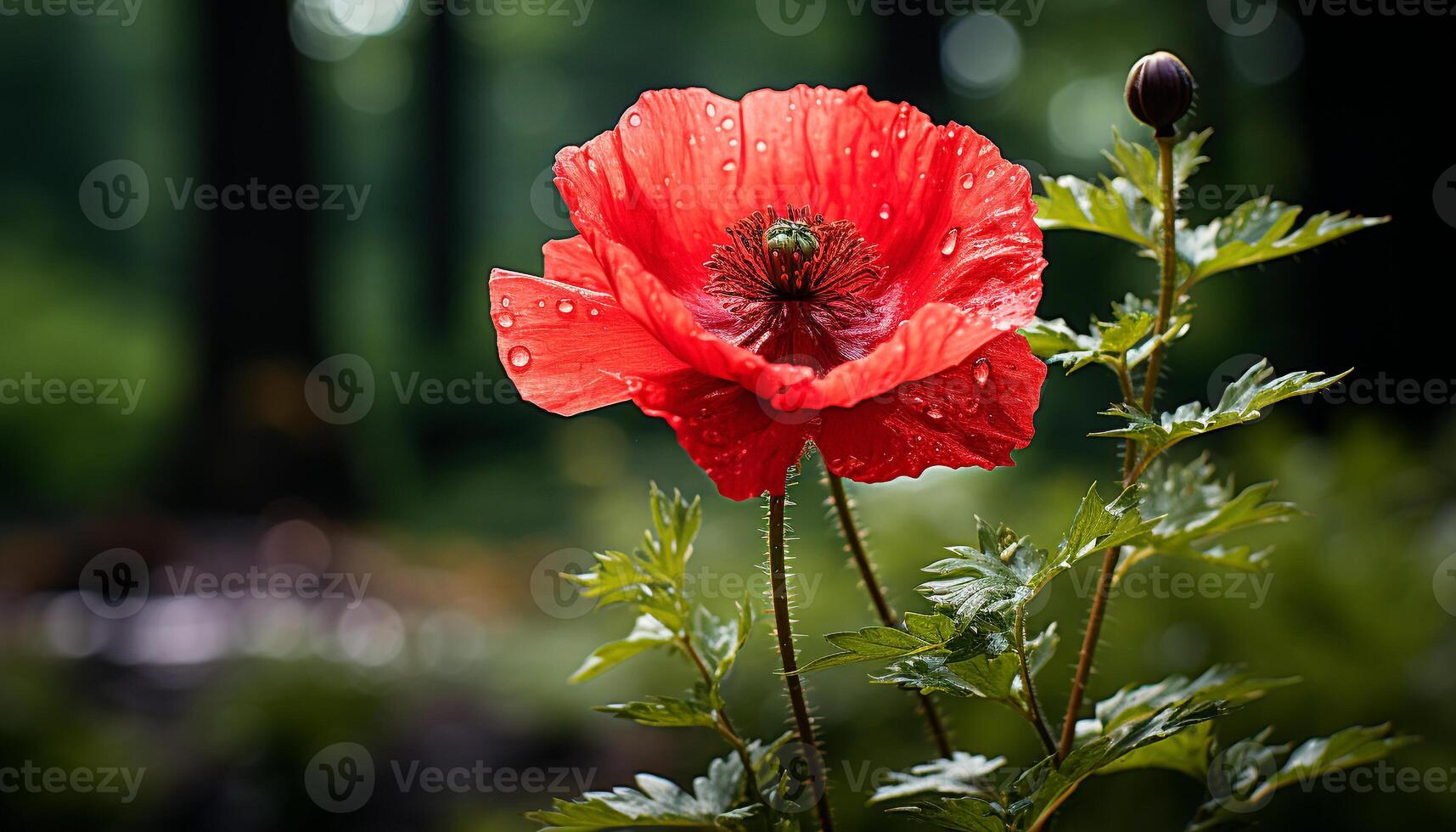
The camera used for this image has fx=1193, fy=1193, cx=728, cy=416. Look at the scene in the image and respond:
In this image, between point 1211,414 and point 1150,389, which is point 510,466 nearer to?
point 1150,389

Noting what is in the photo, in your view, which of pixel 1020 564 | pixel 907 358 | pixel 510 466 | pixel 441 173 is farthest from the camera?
pixel 441 173

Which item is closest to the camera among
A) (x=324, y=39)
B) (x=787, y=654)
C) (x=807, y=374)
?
(x=807, y=374)

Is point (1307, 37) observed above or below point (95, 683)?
above

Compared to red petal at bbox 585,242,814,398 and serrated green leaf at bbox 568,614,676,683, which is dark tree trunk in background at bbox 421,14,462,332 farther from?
red petal at bbox 585,242,814,398

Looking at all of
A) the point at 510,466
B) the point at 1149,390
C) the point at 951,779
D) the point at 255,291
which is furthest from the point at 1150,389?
the point at 510,466

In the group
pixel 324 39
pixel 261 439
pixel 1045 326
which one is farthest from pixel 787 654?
pixel 324 39

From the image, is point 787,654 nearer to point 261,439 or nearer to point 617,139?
point 617,139

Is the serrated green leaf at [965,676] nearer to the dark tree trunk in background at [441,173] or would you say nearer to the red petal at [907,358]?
the red petal at [907,358]

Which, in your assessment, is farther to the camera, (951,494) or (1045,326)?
(951,494)
